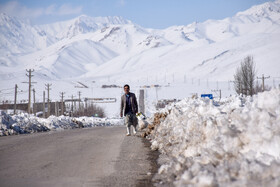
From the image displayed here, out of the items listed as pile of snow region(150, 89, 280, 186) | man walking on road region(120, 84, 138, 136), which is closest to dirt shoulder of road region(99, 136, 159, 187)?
pile of snow region(150, 89, 280, 186)

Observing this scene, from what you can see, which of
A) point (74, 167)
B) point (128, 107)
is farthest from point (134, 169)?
point (128, 107)

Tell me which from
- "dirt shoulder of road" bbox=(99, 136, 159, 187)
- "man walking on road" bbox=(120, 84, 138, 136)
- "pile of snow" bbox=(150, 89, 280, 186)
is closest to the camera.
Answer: "pile of snow" bbox=(150, 89, 280, 186)

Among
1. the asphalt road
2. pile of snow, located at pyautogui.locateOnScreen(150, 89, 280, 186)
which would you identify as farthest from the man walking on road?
pile of snow, located at pyautogui.locateOnScreen(150, 89, 280, 186)

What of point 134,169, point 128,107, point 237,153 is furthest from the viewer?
point 128,107

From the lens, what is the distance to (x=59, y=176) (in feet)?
19.8

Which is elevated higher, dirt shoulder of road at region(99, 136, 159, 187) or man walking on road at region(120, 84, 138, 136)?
man walking on road at region(120, 84, 138, 136)

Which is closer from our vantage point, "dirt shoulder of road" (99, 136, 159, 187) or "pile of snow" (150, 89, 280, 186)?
"pile of snow" (150, 89, 280, 186)

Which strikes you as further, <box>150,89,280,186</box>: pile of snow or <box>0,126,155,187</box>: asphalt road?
<box>0,126,155,187</box>: asphalt road

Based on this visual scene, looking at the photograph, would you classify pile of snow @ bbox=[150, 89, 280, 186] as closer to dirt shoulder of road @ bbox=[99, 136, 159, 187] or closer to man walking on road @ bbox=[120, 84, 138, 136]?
dirt shoulder of road @ bbox=[99, 136, 159, 187]

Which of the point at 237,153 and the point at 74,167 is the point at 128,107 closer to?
the point at 74,167

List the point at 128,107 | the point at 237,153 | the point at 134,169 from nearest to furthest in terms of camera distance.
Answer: the point at 237,153 → the point at 134,169 → the point at 128,107

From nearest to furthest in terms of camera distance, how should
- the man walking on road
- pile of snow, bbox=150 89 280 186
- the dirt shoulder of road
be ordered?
1. pile of snow, bbox=150 89 280 186
2. the dirt shoulder of road
3. the man walking on road

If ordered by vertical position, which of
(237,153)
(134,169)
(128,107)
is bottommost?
(134,169)

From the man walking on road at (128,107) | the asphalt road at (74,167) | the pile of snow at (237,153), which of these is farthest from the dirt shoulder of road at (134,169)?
the man walking on road at (128,107)
